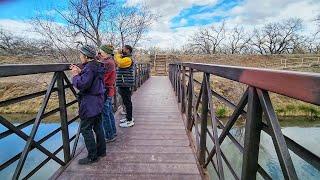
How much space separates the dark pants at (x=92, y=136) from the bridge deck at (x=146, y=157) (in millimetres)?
123

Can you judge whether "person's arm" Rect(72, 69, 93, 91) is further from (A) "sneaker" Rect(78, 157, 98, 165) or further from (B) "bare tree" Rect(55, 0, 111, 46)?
(B) "bare tree" Rect(55, 0, 111, 46)

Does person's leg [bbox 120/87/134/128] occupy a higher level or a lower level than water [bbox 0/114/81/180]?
higher

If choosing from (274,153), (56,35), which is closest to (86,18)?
(56,35)

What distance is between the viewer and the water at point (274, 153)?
27.7ft

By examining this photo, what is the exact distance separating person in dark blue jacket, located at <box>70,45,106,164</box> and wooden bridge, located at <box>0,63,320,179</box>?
18 cm

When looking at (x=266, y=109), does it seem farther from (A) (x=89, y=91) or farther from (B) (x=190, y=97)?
(B) (x=190, y=97)

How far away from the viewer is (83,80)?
10.8ft

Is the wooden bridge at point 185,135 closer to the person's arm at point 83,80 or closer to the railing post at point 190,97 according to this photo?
the railing post at point 190,97

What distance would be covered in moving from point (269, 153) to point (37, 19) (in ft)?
42.5

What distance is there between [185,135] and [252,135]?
3.27m

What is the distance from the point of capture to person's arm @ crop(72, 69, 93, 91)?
3295 mm

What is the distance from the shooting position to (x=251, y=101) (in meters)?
1.72

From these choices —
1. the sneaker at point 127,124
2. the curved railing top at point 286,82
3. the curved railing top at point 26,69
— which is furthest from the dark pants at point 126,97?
the curved railing top at point 286,82

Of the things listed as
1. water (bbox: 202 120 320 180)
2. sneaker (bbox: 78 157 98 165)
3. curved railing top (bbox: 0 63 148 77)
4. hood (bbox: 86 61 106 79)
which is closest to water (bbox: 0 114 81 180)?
water (bbox: 202 120 320 180)
